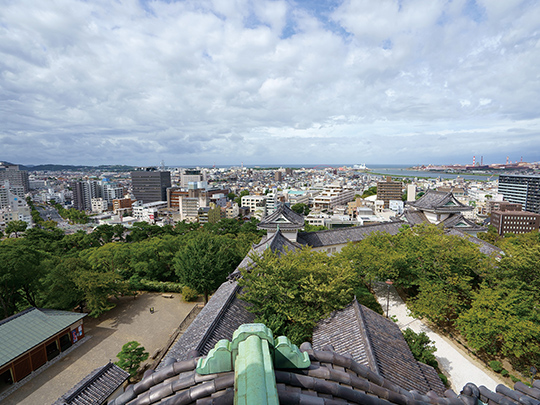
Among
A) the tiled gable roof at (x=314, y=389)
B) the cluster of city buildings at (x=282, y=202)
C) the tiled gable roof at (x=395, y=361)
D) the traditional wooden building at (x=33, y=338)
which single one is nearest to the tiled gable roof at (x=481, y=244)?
the tiled gable roof at (x=395, y=361)

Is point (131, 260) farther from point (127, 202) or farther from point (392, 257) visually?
point (127, 202)

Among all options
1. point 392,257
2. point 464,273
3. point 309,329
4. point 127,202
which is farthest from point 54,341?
point 127,202

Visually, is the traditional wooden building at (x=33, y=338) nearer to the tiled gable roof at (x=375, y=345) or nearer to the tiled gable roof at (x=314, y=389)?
the tiled gable roof at (x=375, y=345)

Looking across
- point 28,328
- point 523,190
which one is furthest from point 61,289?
point 523,190

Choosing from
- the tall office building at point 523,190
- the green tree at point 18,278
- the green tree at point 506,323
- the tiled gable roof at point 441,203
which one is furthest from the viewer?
the tall office building at point 523,190

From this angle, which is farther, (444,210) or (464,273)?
(444,210)

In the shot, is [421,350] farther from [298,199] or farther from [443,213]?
[298,199]

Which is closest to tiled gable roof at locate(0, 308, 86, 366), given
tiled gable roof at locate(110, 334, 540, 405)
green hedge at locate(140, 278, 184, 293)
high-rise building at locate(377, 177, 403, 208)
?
green hedge at locate(140, 278, 184, 293)
